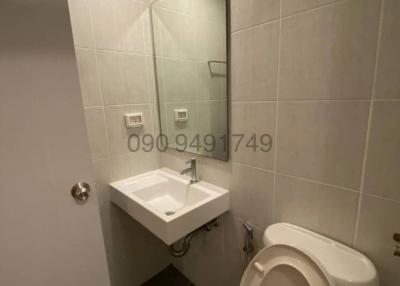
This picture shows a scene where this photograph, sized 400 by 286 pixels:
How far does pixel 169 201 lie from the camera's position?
1.52 m

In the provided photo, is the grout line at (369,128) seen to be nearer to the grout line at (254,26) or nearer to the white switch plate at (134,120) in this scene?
the grout line at (254,26)

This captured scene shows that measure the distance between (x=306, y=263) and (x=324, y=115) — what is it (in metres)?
0.54

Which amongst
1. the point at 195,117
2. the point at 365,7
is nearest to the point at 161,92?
the point at 195,117

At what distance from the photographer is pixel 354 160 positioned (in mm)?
790

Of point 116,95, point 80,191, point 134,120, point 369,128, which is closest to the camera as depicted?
point 369,128

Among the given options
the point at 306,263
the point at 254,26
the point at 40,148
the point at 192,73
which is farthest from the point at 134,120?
the point at 306,263

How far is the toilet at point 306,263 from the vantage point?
2.40 feet

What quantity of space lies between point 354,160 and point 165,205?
→ 1.11m

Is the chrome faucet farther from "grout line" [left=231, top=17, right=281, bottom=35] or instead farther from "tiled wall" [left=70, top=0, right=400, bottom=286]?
"grout line" [left=231, top=17, right=281, bottom=35]

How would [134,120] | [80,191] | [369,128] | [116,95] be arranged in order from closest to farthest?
[369,128] → [80,191] → [116,95] → [134,120]

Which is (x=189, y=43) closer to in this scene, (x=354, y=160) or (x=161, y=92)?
(x=161, y=92)

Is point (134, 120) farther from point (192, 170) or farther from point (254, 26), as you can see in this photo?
point (254, 26)

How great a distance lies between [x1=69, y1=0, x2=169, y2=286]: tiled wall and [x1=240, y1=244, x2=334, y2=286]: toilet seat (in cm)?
100

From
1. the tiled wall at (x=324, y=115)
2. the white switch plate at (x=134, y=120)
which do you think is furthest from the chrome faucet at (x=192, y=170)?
the white switch plate at (x=134, y=120)
